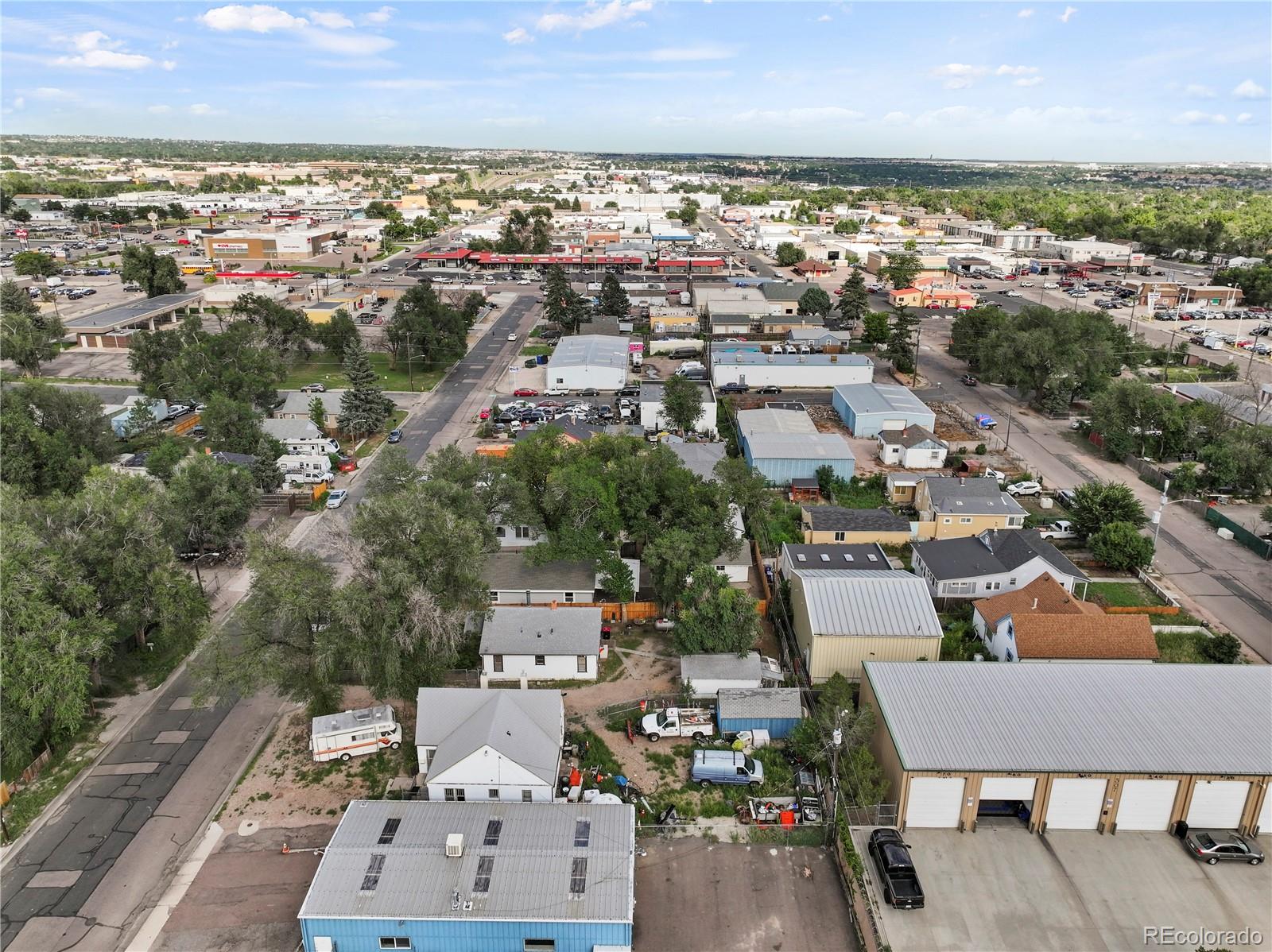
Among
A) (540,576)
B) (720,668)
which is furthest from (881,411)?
(720,668)

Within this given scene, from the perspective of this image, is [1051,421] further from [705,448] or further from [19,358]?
[19,358]

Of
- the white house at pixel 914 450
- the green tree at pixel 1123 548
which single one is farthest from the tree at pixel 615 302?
the green tree at pixel 1123 548

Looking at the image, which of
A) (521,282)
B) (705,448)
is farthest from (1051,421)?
(521,282)

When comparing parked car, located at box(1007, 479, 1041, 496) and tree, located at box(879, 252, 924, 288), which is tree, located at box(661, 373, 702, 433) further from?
tree, located at box(879, 252, 924, 288)

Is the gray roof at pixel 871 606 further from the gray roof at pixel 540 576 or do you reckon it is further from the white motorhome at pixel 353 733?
the white motorhome at pixel 353 733

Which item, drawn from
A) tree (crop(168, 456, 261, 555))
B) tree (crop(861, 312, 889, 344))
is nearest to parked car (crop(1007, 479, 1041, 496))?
tree (crop(861, 312, 889, 344))

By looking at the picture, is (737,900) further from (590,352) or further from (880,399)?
(590,352)
